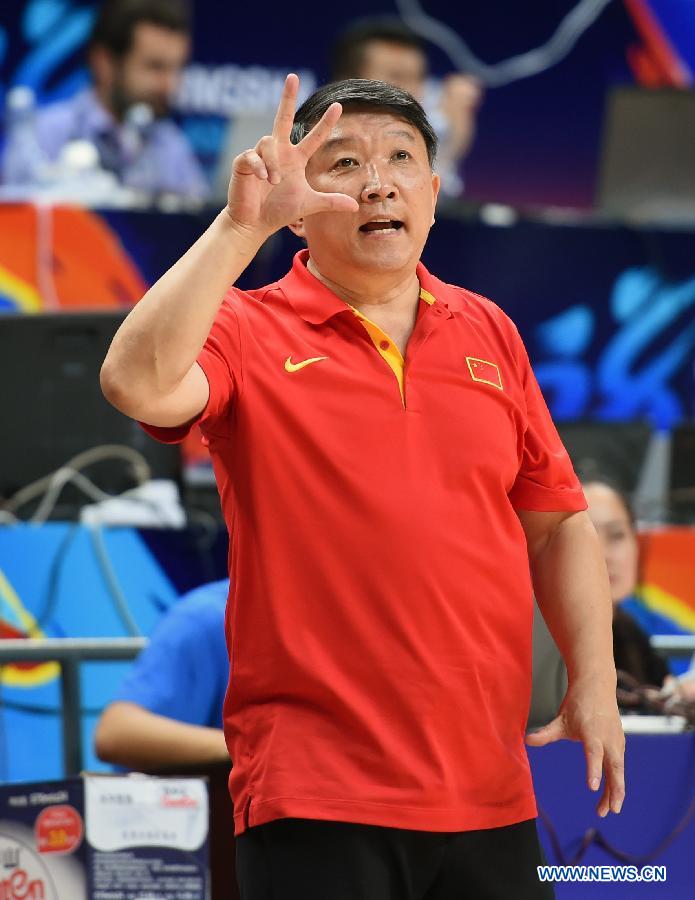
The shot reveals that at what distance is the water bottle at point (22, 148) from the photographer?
267 inches

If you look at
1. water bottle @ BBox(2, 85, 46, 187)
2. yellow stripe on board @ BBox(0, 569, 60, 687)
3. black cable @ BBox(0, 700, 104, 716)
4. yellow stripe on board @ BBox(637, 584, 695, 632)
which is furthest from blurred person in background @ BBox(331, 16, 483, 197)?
black cable @ BBox(0, 700, 104, 716)

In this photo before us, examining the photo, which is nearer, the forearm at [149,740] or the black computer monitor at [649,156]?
the forearm at [149,740]

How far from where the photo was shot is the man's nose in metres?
1.77

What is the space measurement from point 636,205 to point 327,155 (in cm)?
542

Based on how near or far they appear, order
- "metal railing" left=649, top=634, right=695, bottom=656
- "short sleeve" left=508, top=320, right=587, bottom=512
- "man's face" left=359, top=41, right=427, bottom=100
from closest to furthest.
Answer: "short sleeve" left=508, top=320, right=587, bottom=512 → "metal railing" left=649, top=634, right=695, bottom=656 → "man's face" left=359, top=41, right=427, bottom=100

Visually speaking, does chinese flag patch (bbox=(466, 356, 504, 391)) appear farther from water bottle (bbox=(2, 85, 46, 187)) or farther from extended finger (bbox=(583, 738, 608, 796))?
water bottle (bbox=(2, 85, 46, 187))

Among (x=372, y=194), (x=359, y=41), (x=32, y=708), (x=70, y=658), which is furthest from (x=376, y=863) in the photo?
(x=359, y=41)

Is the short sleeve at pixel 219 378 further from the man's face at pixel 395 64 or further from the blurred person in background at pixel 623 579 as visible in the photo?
the man's face at pixel 395 64

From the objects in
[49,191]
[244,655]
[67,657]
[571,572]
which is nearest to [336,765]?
[244,655]

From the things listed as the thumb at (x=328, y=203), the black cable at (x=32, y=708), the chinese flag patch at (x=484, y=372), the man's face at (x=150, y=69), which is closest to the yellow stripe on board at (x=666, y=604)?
the black cable at (x=32, y=708)

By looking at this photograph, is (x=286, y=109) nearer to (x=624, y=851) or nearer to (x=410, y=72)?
(x=624, y=851)

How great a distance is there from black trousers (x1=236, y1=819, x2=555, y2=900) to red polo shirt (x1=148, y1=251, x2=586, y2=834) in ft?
0.07

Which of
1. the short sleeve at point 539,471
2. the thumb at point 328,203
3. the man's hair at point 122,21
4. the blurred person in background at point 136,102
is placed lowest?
the short sleeve at point 539,471

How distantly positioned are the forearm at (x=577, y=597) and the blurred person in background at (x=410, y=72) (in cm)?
596
